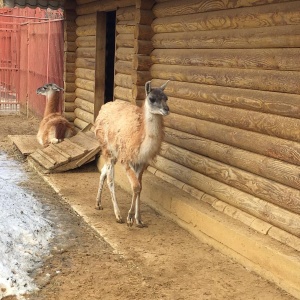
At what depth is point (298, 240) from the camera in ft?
15.5

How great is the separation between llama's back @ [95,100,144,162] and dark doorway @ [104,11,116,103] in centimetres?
354

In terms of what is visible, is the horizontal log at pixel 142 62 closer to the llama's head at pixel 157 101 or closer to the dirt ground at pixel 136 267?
the llama's head at pixel 157 101

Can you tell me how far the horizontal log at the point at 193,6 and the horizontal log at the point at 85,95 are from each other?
10.6ft

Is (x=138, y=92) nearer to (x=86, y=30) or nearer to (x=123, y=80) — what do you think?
(x=123, y=80)

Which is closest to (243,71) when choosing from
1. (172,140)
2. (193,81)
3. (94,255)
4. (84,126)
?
(193,81)

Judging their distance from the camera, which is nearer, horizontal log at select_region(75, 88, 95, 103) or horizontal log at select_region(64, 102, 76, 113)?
horizontal log at select_region(75, 88, 95, 103)

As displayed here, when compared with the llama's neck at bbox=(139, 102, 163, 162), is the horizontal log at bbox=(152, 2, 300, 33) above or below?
above

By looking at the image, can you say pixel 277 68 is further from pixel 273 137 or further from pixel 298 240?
pixel 298 240

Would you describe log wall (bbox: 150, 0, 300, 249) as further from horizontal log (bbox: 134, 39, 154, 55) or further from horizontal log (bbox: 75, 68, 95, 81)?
horizontal log (bbox: 75, 68, 95, 81)

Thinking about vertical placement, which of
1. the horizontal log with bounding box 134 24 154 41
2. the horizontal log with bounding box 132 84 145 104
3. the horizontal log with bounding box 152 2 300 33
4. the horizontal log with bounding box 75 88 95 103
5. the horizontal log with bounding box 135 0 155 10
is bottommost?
the horizontal log with bounding box 75 88 95 103

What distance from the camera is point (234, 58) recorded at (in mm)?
5727

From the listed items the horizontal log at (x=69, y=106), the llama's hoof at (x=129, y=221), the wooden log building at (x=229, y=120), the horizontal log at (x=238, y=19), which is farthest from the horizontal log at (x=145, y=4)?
the horizontal log at (x=69, y=106)

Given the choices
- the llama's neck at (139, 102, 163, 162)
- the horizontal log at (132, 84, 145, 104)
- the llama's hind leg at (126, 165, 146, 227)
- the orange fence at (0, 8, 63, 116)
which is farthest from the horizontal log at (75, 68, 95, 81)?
the llama's neck at (139, 102, 163, 162)

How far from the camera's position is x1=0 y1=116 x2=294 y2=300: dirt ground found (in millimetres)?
4531
